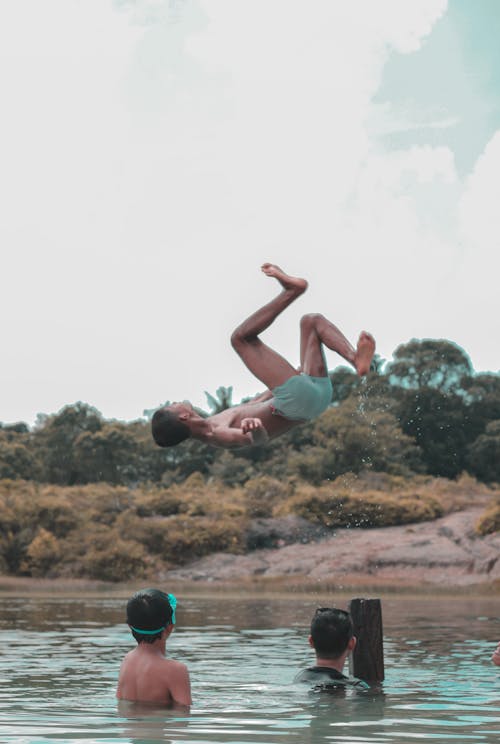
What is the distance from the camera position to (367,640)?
1487 centimetres

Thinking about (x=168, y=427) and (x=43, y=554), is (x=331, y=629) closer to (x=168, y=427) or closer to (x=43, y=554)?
(x=168, y=427)

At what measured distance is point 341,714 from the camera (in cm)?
1184

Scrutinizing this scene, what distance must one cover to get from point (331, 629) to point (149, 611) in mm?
1998

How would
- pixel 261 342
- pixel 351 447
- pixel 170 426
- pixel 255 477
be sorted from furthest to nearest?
pixel 255 477 → pixel 351 447 → pixel 261 342 → pixel 170 426

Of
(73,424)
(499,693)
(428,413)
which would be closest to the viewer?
(499,693)

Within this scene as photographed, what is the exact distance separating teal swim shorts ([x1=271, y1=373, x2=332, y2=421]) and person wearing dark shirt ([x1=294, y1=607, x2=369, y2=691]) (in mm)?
1832

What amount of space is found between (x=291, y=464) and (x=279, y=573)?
38.7ft

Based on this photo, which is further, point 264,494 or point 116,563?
point 264,494

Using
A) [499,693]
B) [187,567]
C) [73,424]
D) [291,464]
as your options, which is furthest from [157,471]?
[499,693]

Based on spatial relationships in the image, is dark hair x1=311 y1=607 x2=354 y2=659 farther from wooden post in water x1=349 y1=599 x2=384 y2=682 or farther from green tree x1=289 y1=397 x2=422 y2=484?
green tree x1=289 y1=397 x2=422 y2=484

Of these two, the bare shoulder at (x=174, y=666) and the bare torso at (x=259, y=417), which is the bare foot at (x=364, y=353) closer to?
the bare torso at (x=259, y=417)

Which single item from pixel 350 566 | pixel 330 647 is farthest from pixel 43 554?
pixel 330 647

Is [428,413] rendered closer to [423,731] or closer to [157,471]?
[157,471]

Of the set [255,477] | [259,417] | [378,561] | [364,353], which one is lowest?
[378,561]
